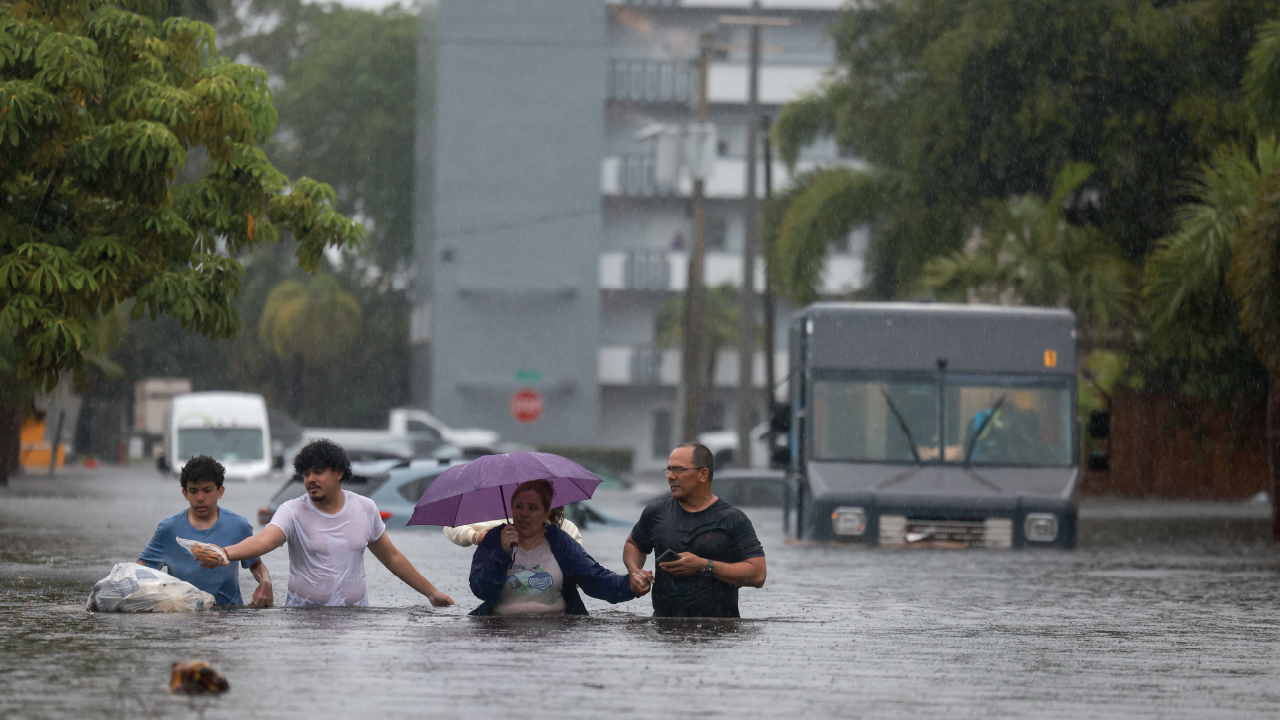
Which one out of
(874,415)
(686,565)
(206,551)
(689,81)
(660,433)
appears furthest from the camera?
(660,433)

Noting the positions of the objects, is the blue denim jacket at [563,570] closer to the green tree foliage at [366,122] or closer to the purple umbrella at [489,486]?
the purple umbrella at [489,486]

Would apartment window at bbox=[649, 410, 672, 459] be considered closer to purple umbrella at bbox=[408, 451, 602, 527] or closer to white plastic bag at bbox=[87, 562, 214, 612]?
purple umbrella at bbox=[408, 451, 602, 527]

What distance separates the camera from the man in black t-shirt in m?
9.70

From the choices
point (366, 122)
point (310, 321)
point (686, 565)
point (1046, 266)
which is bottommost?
point (686, 565)

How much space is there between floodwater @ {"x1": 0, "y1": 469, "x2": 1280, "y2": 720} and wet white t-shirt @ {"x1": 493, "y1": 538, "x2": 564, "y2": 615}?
112 mm

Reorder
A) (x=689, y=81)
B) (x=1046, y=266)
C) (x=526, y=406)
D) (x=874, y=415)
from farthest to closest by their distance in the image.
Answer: (x=689, y=81)
(x=526, y=406)
(x=1046, y=266)
(x=874, y=415)

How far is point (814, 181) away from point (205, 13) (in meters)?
18.1

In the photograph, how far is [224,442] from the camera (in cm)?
4862

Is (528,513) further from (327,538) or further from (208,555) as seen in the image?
(208,555)

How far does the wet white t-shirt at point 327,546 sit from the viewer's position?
10.0m

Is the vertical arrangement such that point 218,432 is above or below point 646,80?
below

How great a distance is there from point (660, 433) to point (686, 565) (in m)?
54.1

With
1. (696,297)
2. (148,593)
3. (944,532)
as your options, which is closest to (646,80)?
(696,297)

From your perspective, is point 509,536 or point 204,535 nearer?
point 509,536
